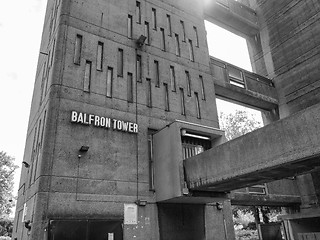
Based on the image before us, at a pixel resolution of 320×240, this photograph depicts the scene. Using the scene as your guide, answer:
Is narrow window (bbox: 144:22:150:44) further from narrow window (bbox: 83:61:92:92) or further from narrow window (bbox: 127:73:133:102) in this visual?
narrow window (bbox: 83:61:92:92)

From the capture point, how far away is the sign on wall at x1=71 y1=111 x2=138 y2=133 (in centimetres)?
1264

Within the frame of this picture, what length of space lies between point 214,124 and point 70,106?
963 centimetres

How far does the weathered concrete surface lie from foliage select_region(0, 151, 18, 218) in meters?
37.9

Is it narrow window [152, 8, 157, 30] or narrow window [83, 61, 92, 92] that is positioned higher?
narrow window [152, 8, 157, 30]

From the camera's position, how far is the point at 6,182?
40.1 meters

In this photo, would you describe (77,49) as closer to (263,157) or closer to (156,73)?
(156,73)

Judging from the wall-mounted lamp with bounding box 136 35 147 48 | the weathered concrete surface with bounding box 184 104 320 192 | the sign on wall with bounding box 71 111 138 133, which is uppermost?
the wall-mounted lamp with bounding box 136 35 147 48

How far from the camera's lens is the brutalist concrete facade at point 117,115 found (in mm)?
11648

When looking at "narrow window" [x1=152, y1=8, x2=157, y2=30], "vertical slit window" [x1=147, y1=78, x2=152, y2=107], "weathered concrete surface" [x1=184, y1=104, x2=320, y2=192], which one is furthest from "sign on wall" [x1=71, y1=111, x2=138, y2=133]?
"narrow window" [x1=152, y1=8, x2=157, y2=30]

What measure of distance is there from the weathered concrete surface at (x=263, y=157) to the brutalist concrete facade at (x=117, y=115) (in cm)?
182

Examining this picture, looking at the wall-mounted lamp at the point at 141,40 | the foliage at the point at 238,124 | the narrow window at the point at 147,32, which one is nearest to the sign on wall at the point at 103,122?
the wall-mounted lamp at the point at 141,40

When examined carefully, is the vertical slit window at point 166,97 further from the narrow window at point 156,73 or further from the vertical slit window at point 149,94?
the vertical slit window at point 149,94

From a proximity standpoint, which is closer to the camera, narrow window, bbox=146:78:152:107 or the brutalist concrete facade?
the brutalist concrete facade

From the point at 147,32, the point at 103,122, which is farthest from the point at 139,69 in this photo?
the point at 103,122
